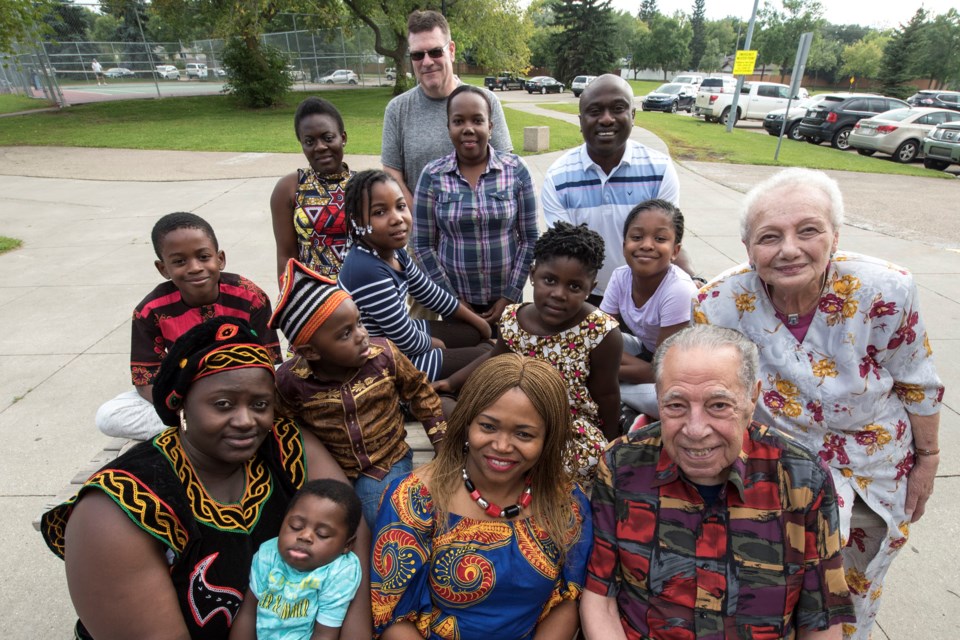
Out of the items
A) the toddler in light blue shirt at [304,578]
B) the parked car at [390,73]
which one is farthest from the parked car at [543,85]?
the toddler in light blue shirt at [304,578]

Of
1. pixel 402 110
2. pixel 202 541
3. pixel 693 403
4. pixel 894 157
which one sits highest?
pixel 402 110

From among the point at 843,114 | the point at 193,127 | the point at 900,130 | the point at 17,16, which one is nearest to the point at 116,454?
the point at 193,127

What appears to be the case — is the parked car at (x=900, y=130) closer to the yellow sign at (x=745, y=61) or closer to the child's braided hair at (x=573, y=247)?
the yellow sign at (x=745, y=61)

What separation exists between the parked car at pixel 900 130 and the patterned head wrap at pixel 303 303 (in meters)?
19.7

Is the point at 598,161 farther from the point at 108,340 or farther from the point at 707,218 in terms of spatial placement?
the point at 707,218

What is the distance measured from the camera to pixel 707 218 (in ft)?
Result: 29.6

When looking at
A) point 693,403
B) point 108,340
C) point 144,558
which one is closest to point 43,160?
point 108,340

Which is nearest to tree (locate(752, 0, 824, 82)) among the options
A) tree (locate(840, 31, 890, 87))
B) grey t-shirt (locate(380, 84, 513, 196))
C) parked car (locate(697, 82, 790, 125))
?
tree (locate(840, 31, 890, 87))

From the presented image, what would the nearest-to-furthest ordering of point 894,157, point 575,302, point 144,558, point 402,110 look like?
point 144,558 → point 575,302 → point 402,110 → point 894,157

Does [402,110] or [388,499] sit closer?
[388,499]

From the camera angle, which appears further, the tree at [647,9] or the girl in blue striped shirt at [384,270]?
the tree at [647,9]

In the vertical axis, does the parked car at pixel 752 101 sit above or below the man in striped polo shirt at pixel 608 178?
below

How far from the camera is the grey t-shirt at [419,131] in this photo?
12.1 feet

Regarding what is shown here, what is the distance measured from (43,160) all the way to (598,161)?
15.5 metres
